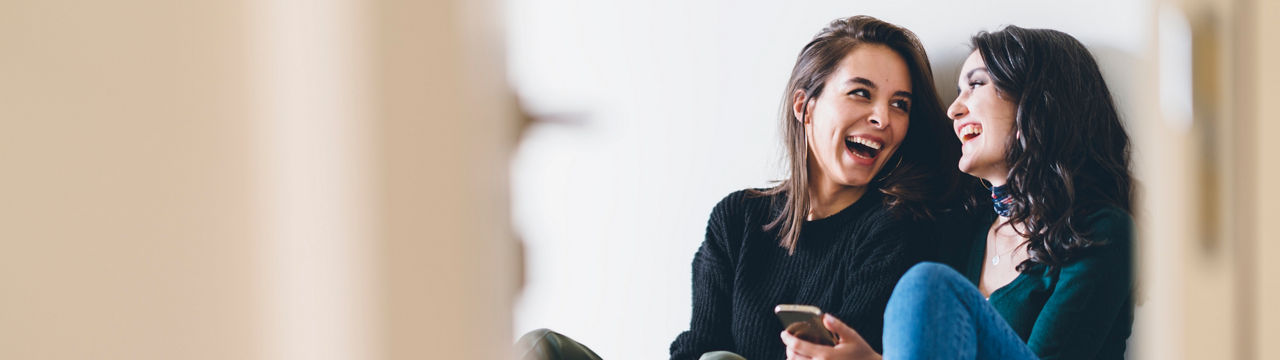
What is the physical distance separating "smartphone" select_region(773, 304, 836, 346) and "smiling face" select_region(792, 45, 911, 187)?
10 centimetres

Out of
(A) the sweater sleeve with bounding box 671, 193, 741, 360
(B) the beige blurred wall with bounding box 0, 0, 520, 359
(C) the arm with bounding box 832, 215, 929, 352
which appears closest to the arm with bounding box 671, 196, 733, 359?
(A) the sweater sleeve with bounding box 671, 193, 741, 360

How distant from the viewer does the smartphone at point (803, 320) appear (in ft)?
2.35

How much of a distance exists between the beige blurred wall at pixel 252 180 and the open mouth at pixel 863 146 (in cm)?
59

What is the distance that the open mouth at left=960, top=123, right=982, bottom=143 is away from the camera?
67 cm

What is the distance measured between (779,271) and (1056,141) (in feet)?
0.75

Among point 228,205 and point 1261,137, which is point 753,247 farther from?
point 228,205

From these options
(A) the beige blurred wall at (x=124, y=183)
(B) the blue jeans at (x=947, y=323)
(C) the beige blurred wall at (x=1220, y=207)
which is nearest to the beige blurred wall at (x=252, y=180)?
(A) the beige blurred wall at (x=124, y=183)

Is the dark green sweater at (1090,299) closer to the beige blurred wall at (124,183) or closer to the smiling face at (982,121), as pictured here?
the smiling face at (982,121)

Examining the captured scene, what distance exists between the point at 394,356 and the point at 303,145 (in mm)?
36

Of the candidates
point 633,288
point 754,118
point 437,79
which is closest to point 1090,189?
point 754,118

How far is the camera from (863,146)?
28.6 inches

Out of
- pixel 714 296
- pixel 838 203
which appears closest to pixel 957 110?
pixel 838 203

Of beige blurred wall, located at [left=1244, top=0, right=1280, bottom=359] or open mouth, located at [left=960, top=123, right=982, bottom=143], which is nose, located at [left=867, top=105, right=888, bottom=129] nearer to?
open mouth, located at [left=960, top=123, right=982, bottom=143]

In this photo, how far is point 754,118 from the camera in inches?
30.0
